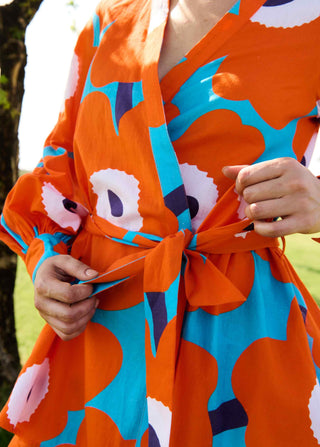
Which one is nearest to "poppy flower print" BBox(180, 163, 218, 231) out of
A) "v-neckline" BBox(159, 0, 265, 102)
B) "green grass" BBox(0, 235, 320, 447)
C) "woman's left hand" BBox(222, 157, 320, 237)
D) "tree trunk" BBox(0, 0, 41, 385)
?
"woman's left hand" BBox(222, 157, 320, 237)

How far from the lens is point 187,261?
81cm

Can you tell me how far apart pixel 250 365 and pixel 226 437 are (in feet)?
0.50

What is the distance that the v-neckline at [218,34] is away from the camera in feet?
2.62

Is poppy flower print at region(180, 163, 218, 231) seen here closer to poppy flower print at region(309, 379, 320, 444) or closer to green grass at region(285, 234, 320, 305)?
poppy flower print at region(309, 379, 320, 444)

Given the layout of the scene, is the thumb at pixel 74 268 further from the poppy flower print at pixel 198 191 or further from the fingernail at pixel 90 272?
the poppy flower print at pixel 198 191

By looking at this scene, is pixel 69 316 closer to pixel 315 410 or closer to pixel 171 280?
pixel 171 280

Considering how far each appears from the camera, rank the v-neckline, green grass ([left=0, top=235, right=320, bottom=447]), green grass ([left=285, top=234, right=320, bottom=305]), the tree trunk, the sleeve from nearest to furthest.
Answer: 1. the v-neckline
2. the sleeve
3. the tree trunk
4. green grass ([left=0, top=235, right=320, bottom=447])
5. green grass ([left=285, top=234, right=320, bottom=305])

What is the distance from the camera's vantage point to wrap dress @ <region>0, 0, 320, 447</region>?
74cm

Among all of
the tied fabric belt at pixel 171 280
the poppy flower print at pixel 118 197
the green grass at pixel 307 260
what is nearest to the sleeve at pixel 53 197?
the poppy flower print at pixel 118 197

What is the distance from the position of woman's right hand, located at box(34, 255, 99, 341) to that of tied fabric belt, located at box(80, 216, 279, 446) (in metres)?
0.04

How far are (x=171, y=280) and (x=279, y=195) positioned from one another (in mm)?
281

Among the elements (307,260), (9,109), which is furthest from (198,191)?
(307,260)

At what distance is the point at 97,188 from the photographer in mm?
954

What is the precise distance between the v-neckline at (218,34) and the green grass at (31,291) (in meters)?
2.06
